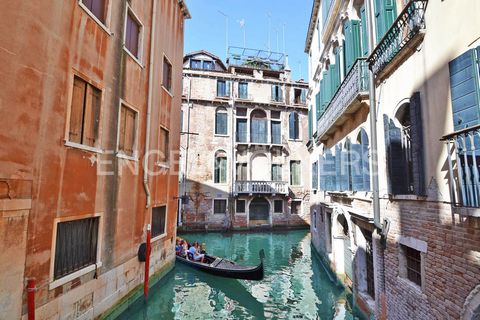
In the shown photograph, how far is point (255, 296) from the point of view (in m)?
8.69

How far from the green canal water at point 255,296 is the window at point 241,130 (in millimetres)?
9699

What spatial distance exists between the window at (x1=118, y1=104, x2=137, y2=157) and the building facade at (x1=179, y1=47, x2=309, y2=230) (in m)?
12.1

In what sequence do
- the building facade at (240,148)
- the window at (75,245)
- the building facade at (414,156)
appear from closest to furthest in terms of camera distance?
the building facade at (414,156), the window at (75,245), the building facade at (240,148)

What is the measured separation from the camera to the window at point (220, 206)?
20.0 meters

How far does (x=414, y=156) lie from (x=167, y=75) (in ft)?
26.3

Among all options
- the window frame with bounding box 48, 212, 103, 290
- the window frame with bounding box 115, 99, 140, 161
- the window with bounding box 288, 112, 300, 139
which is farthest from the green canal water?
the window with bounding box 288, 112, 300, 139

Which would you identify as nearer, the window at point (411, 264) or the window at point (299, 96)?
the window at point (411, 264)

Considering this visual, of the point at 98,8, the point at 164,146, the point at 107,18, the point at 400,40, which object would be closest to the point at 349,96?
the point at 400,40

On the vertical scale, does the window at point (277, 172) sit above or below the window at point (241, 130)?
below

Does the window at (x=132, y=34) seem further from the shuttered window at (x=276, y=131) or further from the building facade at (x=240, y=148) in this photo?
the shuttered window at (x=276, y=131)

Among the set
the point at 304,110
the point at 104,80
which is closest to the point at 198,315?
the point at 104,80

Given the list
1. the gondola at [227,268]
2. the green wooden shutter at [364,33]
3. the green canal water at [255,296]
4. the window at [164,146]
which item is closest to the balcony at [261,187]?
the green canal water at [255,296]

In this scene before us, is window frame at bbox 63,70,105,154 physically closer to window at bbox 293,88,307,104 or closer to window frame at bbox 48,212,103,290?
window frame at bbox 48,212,103,290

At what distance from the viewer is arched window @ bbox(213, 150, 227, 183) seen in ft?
66.5
